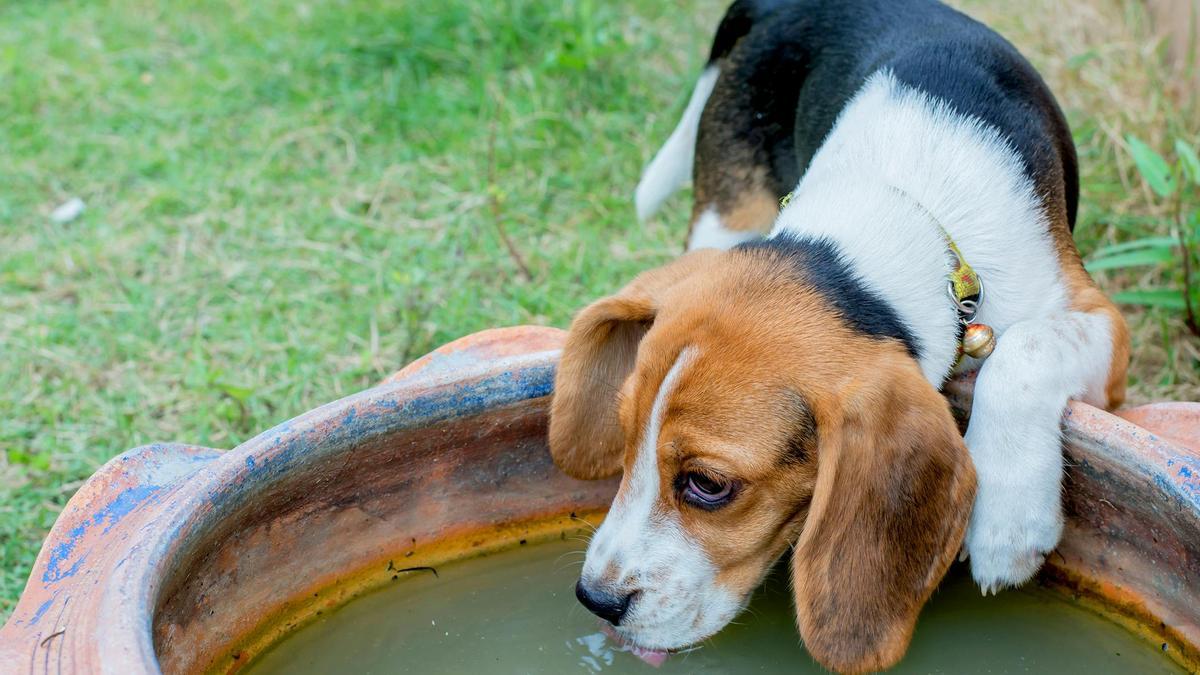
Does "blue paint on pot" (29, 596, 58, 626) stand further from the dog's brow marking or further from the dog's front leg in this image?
the dog's front leg

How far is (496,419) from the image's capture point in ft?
9.24

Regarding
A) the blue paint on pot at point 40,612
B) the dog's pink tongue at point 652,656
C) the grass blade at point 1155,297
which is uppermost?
the blue paint on pot at point 40,612

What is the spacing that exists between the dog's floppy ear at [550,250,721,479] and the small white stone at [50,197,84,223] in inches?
129

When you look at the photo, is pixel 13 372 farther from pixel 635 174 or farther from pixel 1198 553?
pixel 1198 553

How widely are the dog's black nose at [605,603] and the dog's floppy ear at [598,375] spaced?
39 cm

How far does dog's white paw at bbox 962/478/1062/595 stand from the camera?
248 cm

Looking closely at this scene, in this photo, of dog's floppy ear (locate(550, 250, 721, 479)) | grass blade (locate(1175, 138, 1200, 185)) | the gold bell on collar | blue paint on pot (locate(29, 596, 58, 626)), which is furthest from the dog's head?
grass blade (locate(1175, 138, 1200, 185))

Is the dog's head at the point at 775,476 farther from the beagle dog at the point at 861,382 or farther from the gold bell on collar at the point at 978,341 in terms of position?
the gold bell on collar at the point at 978,341

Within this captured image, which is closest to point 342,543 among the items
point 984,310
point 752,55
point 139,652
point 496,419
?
point 496,419

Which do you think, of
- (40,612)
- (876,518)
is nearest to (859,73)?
(876,518)

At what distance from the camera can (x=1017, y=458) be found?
246cm

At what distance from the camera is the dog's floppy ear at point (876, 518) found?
7.52 feet

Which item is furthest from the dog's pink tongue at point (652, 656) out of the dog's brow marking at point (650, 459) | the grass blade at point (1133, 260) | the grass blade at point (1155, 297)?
the grass blade at point (1155, 297)

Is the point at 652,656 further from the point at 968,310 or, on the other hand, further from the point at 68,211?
the point at 68,211
